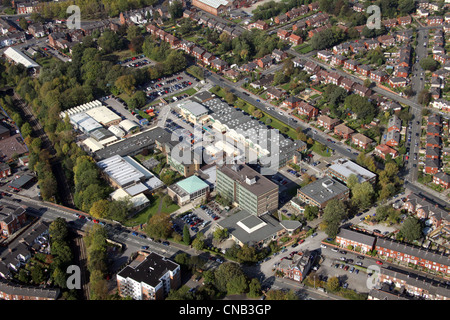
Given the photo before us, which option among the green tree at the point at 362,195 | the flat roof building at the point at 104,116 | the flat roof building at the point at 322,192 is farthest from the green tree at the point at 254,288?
the flat roof building at the point at 104,116

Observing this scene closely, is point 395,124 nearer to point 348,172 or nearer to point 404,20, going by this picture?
point 348,172

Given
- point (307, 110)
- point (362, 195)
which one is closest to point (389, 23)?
point (307, 110)

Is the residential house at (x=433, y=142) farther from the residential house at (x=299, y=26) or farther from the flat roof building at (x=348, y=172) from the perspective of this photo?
the residential house at (x=299, y=26)

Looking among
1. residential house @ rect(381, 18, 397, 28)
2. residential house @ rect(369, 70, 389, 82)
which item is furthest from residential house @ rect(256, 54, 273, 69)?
residential house @ rect(381, 18, 397, 28)

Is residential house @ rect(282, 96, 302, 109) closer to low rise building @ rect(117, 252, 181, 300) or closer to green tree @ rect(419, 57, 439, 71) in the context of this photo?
green tree @ rect(419, 57, 439, 71)

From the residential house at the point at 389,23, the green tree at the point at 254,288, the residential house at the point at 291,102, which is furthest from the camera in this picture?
the residential house at the point at 389,23

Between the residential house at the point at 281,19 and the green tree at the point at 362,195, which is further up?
the residential house at the point at 281,19

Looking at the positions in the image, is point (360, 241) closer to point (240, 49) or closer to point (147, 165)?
point (147, 165)

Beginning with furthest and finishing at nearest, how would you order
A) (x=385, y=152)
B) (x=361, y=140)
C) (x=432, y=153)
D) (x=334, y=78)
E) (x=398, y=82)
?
(x=334, y=78) → (x=398, y=82) → (x=361, y=140) → (x=385, y=152) → (x=432, y=153)
